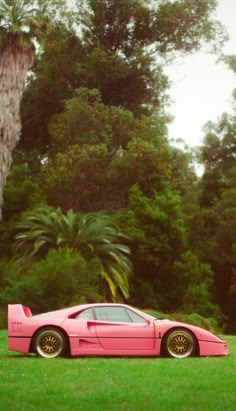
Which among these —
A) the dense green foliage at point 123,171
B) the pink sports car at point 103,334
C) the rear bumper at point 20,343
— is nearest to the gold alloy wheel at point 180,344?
the pink sports car at point 103,334

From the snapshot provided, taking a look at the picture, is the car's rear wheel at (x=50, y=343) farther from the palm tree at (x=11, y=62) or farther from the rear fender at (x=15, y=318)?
the palm tree at (x=11, y=62)

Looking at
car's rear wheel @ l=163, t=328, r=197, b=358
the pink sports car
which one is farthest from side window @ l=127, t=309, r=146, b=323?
car's rear wheel @ l=163, t=328, r=197, b=358

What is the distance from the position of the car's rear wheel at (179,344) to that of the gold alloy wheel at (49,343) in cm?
226

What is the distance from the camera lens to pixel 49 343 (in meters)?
17.1

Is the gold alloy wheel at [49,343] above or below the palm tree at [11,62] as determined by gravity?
below

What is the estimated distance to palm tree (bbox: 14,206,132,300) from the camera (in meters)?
44.0

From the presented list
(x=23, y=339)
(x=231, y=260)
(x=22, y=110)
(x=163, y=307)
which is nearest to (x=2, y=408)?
(x=23, y=339)

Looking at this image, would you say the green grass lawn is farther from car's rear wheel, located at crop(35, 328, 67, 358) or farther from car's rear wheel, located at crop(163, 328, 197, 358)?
car's rear wheel, located at crop(163, 328, 197, 358)

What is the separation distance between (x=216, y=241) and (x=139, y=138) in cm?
885

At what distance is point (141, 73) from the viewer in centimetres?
5425

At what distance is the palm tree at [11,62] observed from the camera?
4250cm

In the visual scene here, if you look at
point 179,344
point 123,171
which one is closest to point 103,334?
point 179,344

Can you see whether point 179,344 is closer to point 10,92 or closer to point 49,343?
point 49,343

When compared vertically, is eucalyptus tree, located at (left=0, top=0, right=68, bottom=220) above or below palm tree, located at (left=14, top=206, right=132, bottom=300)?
above
